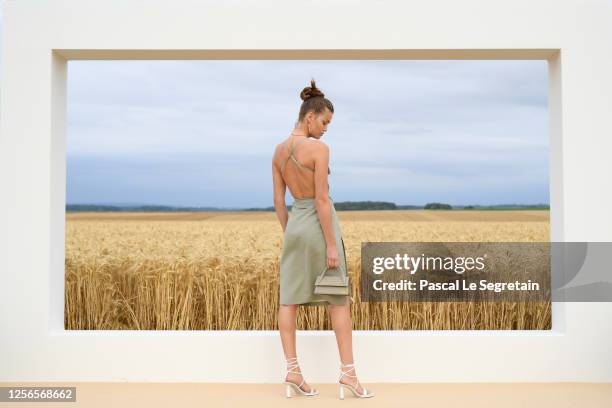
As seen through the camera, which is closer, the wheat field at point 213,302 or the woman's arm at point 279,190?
the woman's arm at point 279,190

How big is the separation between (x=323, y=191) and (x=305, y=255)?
12.6 inches

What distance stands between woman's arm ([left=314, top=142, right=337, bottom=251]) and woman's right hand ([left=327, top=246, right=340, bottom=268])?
37 mm

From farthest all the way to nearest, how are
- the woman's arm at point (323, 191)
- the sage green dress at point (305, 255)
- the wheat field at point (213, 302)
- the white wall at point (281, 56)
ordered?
the wheat field at point (213, 302) < the white wall at point (281, 56) < the sage green dress at point (305, 255) < the woman's arm at point (323, 191)

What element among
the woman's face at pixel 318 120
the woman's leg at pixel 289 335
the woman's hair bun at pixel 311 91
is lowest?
the woman's leg at pixel 289 335

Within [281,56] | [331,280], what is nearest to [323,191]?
[331,280]

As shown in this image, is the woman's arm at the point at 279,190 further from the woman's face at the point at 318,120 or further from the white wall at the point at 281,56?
the white wall at the point at 281,56

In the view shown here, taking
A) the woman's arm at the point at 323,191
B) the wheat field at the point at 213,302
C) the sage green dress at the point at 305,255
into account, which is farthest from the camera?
the wheat field at the point at 213,302

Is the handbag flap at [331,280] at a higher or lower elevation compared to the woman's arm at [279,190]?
lower

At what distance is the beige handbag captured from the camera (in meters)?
3.06

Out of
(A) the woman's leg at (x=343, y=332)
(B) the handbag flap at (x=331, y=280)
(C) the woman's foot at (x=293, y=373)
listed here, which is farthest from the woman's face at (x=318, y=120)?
(C) the woman's foot at (x=293, y=373)

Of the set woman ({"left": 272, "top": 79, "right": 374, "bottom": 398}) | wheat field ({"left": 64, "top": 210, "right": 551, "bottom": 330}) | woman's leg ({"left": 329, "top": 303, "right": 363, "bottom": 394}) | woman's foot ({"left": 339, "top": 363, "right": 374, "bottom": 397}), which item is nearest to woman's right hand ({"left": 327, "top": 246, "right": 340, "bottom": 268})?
woman ({"left": 272, "top": 79, "right": 374, "bottom": 398})

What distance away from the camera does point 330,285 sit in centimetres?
307

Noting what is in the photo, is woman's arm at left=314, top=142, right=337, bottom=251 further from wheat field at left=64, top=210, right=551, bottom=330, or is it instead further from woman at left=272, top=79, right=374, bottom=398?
wheat field at left=64, top=210, right=551, bottom=330

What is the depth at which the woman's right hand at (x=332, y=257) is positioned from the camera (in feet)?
10.0
